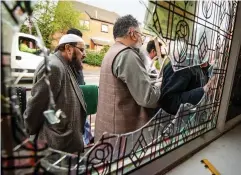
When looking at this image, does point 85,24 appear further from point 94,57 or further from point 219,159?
point 219,159

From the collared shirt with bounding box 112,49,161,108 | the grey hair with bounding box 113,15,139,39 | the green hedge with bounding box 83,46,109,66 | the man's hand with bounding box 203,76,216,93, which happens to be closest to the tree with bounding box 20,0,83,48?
the green hedge with bounding box 83,46,109,66

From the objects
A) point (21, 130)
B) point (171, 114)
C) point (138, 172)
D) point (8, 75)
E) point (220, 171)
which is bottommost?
point (220, 171)

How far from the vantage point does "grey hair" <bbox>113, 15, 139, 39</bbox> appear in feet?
3.49

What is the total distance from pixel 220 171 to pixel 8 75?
148cm

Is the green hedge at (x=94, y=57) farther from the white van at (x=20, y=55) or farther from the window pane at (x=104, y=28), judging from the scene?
the white van at (x=20, y=55)

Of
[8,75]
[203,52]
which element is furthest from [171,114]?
[8,75]

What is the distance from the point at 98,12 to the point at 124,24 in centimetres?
24

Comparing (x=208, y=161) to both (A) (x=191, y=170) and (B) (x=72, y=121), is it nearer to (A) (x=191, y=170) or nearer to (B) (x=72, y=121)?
(A) (x=191, y=170)

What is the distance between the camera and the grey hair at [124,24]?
1.06m

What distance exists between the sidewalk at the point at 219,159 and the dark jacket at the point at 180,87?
414 millimetres

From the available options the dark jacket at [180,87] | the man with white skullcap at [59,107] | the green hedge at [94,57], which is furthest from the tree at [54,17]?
the dark jacket at [180,87]

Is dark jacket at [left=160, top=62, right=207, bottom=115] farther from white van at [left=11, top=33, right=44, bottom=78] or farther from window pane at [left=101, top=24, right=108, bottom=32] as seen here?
white van at [left=11, top=33, right=44, bottom=78]

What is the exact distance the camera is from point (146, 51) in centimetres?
115

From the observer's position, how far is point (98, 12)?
1224 millimetres
